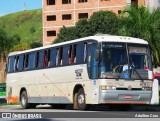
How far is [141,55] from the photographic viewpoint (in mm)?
24047

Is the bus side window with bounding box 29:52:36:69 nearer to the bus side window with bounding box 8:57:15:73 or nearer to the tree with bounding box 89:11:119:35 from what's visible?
the bus side window with bounding box 8:57:15:73

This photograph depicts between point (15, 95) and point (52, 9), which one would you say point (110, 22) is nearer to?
point (52, 9)

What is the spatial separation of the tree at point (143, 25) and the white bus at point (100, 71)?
7844 mm

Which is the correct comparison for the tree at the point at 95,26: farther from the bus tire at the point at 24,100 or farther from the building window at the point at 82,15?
the bus tire at the point at 24,100

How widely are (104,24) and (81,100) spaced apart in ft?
182

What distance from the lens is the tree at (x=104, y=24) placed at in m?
79.1

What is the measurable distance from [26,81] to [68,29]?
175 ft

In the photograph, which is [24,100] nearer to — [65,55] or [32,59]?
[32,59]

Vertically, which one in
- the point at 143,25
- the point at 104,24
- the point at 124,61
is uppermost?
the point at 104,24

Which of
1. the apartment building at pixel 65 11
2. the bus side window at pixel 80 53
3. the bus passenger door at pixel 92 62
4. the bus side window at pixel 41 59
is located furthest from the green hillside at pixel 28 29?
the bus passenger door at pixel 92 62

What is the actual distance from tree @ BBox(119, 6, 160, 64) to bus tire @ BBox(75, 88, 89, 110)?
9914mm

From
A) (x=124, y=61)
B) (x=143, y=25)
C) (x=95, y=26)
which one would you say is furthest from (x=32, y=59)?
(x=95, y=26)

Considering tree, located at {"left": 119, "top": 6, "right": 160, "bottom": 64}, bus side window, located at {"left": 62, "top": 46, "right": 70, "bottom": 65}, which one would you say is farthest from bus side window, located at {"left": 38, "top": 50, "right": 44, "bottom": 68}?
tree, located at {"left": 119, "top": 6, "right": 160, "bottom": 64}

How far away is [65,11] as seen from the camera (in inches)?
3720
